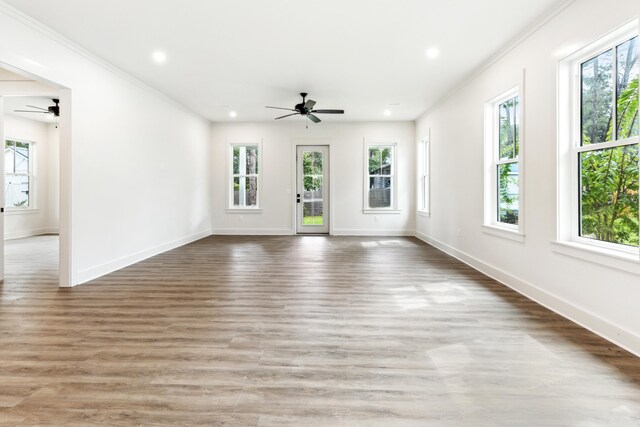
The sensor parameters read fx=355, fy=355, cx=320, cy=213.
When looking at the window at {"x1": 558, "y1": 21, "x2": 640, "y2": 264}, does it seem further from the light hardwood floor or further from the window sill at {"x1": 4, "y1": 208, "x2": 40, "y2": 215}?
the window sill at {"x1": 4, "y1": 208, "x2": 40, "y2": 215}

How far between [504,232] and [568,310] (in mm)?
1314

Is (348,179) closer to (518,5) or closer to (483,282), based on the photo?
(483,282)

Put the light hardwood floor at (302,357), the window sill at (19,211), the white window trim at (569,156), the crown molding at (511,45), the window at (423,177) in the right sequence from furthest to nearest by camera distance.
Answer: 1. the window sill at (19,211)
2. the window at (423,177)
3. the crown molding at (511,45)
4. the white window trim at (569,156)
5. the light hardwood floor at (302,357)

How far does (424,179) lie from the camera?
813 centimetres

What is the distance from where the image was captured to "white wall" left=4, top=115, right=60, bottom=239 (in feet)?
27.5

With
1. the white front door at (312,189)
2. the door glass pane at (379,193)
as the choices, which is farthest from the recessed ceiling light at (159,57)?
the door glass pane at (379,193)

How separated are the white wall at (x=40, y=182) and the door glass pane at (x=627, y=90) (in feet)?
35.8

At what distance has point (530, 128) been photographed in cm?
363

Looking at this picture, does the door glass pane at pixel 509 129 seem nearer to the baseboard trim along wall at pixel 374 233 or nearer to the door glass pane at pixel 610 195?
the door glass pane at pixel 610 195

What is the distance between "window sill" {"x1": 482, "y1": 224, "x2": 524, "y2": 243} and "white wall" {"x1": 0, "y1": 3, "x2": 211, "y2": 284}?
15.6ft

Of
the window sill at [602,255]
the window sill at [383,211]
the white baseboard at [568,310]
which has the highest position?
the window sill at [383,211]

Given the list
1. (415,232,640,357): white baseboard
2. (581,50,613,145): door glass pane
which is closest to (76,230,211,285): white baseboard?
(415,232,640,357): white baseboard

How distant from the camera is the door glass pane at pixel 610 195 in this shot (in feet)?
8.29

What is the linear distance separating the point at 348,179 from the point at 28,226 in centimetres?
797
